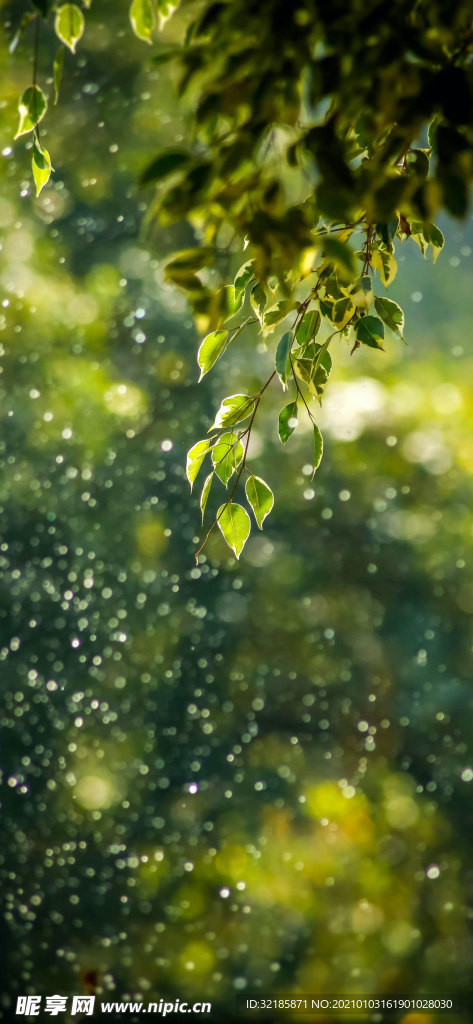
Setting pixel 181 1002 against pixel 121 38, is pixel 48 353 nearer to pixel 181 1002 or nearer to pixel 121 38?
pixel 121 38

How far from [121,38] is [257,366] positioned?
0.94 meters

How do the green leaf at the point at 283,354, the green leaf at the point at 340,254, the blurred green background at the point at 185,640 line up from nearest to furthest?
the green leaf at the point at 340,254 → the green leaf at the point at 283,354 → the blurred green background at the point at 185,640

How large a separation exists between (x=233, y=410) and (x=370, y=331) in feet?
0.33

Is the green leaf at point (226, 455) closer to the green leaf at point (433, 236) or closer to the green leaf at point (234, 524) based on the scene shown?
the green leaf at point (234, 524)

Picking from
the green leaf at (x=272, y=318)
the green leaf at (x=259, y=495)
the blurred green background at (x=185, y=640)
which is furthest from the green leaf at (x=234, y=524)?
the blurred green background at (x=185, y=640)

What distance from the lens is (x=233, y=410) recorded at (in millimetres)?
535

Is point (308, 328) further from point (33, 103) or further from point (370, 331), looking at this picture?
point (33, 103)

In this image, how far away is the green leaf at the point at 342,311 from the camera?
541mm

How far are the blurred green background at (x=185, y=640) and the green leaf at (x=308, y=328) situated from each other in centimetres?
155

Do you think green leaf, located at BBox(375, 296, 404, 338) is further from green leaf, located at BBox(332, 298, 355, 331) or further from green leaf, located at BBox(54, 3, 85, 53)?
green leaf, located at BBox(54, 3, 85, 53)

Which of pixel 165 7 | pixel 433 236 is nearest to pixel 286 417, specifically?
pixel 433 236

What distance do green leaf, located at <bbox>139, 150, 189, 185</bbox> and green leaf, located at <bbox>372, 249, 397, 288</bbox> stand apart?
0.76 feet

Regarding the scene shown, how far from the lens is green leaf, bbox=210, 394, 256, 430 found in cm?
52

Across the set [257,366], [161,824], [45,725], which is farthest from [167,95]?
[161,824]
